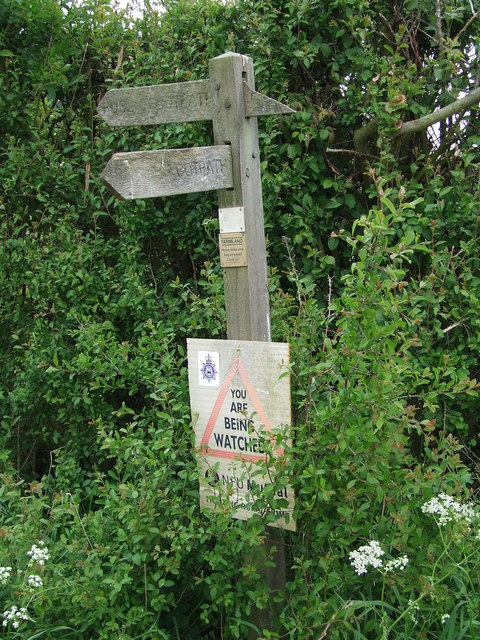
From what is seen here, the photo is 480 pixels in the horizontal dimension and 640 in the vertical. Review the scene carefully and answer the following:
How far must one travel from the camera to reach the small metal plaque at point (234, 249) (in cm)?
267

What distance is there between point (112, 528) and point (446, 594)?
136 cm

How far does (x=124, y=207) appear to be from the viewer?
13.3 feet

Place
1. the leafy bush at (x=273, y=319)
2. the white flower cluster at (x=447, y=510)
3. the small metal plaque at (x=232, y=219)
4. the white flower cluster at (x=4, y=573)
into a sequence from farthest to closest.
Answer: the small metal plaque at (x=232, y=219) → the white flower cluster at (x=4, y=573) → the leafy bush at (x=273, y=319) → the white flower cluster at (x=447, y=510)

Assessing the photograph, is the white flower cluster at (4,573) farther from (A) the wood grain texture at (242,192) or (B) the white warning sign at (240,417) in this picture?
(A) the wood grain texture at (242,192)

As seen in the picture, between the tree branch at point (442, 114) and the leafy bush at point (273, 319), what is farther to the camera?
the tree branch at point (442, 114)

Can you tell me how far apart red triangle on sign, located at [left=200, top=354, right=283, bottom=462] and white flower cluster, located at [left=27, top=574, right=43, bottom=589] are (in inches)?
28.9

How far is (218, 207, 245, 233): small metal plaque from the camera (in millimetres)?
2660

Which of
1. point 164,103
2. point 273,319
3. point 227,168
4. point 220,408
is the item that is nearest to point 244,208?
point 227,168

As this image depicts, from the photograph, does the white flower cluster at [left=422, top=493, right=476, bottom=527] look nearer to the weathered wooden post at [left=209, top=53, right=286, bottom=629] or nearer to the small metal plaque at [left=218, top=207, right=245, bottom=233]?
the weathered wooden post at [left=209, top=53, right=286, bottom=629]

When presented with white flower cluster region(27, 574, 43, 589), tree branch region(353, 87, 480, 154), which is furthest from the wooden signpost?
tree branch region(353, 87, 480, 154)

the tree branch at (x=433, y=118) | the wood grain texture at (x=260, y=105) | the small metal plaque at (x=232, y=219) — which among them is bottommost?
the small metal plaque at (x=232, y=219)

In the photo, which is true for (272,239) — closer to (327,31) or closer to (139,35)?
(327,31)

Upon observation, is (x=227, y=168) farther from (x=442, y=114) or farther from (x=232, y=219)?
(x=442, y=114)

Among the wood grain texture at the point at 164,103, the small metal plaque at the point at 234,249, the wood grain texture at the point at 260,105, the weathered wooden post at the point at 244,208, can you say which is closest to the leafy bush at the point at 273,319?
the weathered wooden post at the point at 244,208
